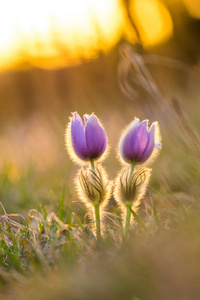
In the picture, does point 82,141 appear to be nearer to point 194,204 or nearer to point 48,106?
point 194,204

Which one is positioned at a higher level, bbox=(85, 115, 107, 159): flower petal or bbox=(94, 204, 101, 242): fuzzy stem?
bbox=(85, 115, 107, 159): flower petal

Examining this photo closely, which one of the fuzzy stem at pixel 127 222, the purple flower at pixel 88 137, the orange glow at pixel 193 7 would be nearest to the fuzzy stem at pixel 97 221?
the fuzzy stem at pixel 127 222

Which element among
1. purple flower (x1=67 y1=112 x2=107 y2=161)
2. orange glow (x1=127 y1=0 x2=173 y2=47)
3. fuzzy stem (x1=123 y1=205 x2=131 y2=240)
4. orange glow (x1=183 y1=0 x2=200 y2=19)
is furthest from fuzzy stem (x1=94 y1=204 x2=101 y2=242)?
orange glow (x1=183 y1=0 x2=200 y2=19)

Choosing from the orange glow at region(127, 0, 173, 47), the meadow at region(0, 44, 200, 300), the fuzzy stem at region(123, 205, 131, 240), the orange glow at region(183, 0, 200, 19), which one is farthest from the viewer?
the orange glow at region(183, 0, 200, 19)

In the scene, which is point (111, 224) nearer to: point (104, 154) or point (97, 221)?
point (97, 221)

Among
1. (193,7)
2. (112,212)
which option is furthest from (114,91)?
(112,212)

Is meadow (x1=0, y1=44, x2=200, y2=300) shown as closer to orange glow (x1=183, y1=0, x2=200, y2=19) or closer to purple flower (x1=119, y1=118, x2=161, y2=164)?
purple flower (x1=119, y1=118, x2=161, y2=164)
